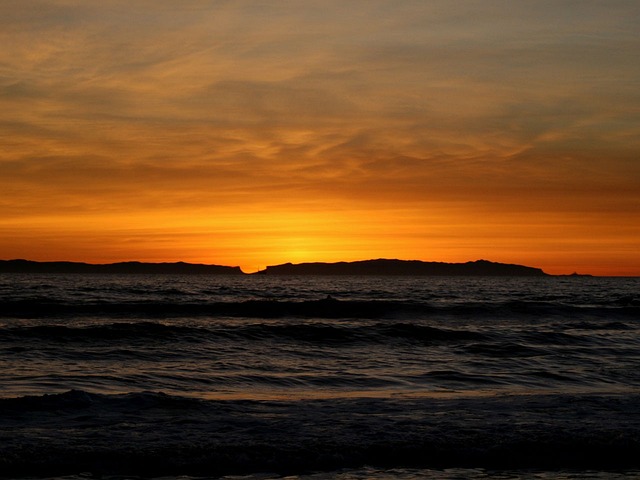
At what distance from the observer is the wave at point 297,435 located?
343 inches

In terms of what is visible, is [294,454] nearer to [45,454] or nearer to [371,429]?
[371,429]

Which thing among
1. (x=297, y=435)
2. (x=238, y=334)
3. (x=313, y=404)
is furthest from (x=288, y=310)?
(x=297, y=435)

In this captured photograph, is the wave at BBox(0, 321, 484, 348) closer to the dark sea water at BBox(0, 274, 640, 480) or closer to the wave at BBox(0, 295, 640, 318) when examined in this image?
the dark sea water at BBox(0, 274, 640, 480)

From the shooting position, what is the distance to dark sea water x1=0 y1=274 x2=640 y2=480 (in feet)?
28.8

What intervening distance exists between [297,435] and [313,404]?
107 inches

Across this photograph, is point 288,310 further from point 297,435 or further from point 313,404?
point 297,435

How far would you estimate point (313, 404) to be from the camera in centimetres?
1260

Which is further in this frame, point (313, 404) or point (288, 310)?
point (288, 310)

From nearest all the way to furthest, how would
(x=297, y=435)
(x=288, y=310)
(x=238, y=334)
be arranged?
(x=297, y=435) < (x=238, y=334) < (x=288, y=310)

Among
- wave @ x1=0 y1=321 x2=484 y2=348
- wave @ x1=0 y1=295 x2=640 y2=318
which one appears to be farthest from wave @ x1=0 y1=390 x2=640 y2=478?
wave @ x1=0 y1=295 x2=640 y2=318

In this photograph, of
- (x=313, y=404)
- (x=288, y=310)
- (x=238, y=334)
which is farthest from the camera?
(x=288, y=310)

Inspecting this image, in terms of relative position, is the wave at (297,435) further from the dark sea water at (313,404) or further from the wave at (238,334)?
the wave at (238,334)

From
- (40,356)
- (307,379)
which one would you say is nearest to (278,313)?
(40,356)

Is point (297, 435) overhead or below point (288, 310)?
below
